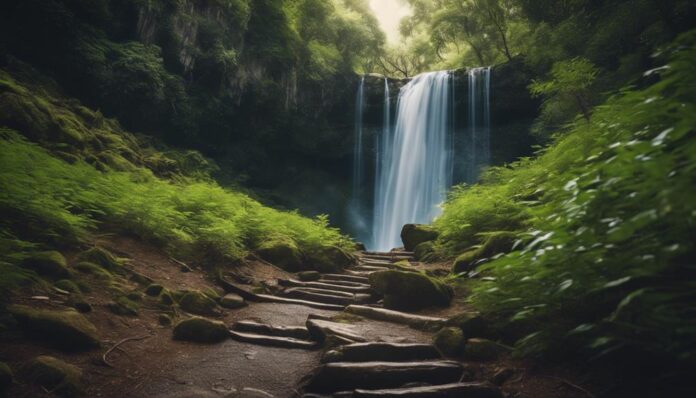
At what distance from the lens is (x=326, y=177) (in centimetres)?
2355

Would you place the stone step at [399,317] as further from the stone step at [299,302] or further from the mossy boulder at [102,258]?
the mossy boulder at [102,258]

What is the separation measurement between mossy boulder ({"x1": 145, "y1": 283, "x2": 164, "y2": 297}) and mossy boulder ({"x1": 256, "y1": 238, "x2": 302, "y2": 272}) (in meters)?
3.25

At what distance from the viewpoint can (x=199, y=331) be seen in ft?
13.0

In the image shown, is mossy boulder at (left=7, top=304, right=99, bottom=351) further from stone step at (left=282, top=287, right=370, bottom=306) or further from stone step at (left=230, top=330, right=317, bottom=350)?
stone step at (left=282, top=287, right=370, bottom=306)

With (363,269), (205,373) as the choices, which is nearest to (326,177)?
(363,269)

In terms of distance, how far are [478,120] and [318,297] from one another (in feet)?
56.1

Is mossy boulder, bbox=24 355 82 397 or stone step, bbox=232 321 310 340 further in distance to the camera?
stone step, bbox=232 321 310 340

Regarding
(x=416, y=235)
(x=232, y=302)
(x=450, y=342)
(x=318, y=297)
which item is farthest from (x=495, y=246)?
Result: (x=416, y=235)

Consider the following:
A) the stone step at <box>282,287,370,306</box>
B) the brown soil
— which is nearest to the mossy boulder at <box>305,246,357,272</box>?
the stone step at <box>282,287,370,306</box>

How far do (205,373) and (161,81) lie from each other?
1307 centimetres

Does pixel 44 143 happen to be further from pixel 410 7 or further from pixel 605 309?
pixel 410 7

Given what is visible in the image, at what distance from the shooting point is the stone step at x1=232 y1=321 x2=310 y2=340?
437cm

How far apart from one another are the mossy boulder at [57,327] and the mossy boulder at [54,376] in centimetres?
39

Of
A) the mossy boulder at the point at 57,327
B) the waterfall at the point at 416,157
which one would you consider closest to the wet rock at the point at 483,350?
the mossy boulder at the point at 57,327
